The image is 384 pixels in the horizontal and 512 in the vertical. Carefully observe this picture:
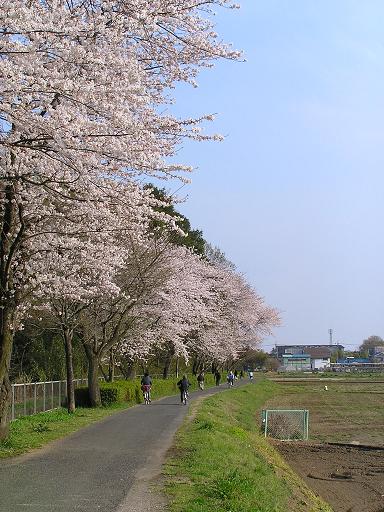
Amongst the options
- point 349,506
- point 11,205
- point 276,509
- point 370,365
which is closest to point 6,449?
point 11,205

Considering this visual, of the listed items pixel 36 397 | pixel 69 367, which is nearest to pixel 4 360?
pixel 36 397

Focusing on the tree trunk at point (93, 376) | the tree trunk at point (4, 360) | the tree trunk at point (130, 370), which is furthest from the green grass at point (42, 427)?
the tree trunk at point (130, 370)

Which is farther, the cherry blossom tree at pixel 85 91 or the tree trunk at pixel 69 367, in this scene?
the tree trunk at pixel 69 367

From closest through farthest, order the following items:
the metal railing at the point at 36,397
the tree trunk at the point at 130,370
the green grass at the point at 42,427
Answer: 1. the green grass at the point at 42,427
2. the metal railing at the point at 36,397
3. the tree trunk at the point at 130,370

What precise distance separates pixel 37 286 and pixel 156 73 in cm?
562

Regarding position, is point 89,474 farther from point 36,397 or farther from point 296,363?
point 296,363

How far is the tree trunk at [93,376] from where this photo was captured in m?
30.7

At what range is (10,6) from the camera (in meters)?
7.88

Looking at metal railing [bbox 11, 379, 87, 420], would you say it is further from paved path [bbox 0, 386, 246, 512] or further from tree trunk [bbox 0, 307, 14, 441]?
tree trunk [bbox 0, 307, 14, 441]

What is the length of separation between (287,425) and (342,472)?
27.3 feet

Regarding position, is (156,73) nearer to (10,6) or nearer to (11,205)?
(11,205)

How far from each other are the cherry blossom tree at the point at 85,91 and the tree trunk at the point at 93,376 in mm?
17644

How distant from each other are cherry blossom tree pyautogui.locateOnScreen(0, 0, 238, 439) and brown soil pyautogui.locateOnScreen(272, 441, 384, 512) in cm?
948

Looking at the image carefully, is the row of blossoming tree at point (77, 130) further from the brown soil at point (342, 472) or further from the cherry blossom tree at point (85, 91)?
the brown soil at point (342, 472)
